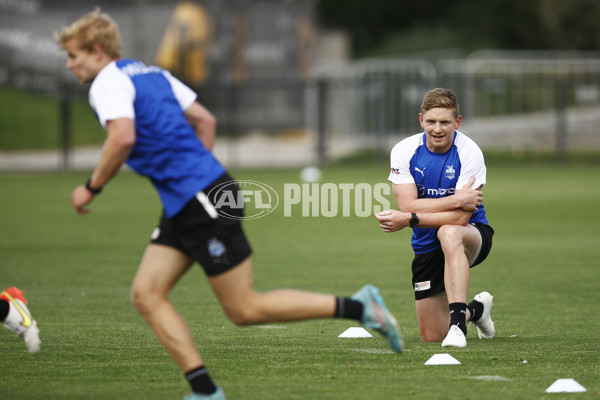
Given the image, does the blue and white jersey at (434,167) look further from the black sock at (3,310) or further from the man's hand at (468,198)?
the black sock at (3,310)

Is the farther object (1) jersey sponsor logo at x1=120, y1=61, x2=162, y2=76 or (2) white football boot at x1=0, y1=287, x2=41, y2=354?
(2) white football boot at x1=0, y1=287, x2=41, y2=354

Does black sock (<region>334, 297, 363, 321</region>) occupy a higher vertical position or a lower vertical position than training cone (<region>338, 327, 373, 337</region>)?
higher

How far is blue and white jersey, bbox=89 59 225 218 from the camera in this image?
17.3ft

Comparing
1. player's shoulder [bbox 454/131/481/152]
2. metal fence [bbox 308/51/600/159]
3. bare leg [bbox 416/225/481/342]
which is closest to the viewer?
bare leg [bbox 416/225/481/342]

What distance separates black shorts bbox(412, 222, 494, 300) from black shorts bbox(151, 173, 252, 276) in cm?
250

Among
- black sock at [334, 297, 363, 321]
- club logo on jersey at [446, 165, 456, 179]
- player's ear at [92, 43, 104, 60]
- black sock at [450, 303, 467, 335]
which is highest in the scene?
player's ear at [92, 43, 104, 60]

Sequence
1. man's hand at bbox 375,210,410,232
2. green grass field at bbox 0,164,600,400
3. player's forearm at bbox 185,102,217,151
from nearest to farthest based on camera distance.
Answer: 1. player's forearm at bbox 185,102,217,151
2. green grass field at bbox 0,164,600,400
3. man's hand at bbox 375,210,410,232

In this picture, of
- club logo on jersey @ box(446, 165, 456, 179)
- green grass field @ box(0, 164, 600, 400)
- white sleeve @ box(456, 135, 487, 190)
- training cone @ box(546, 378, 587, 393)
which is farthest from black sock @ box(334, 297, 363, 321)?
club logo on jersey @ box(446, 165, 456, 179)

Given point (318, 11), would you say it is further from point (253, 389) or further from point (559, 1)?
point (253, 389)

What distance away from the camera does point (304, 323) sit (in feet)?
27.4

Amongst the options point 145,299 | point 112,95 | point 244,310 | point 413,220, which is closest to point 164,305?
point 145,299

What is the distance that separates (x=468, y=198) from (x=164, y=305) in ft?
8.58

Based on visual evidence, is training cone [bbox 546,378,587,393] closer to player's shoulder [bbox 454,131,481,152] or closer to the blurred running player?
the blurred running player

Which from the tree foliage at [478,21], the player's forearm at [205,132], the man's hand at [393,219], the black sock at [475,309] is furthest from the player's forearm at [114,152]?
the tree foliage at [478,21]
